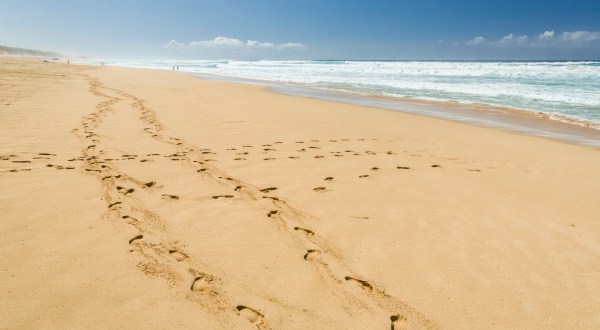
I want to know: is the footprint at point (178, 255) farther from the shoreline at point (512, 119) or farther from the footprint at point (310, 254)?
the shoreline at point (512, 119)

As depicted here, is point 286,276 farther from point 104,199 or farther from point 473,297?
point 104,199

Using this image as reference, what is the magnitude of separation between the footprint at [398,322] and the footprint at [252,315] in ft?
2.75

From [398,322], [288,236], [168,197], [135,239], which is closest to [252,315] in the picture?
[398,322]

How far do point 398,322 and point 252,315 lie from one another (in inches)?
37.2

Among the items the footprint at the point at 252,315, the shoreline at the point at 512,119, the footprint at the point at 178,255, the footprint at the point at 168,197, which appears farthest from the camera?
the shoreline at the point at 512,119

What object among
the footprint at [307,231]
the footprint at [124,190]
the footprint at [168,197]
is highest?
the footprint at [124,190]

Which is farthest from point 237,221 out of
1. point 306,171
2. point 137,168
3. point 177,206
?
point 137,168

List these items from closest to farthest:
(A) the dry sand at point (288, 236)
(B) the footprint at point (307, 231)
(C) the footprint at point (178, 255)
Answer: (A) the dry sand at point (288, 236)
(C) the footprint at point (178, 255)
(B) the footprint at point (307, 231)

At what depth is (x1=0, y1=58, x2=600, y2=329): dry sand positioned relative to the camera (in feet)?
7.72

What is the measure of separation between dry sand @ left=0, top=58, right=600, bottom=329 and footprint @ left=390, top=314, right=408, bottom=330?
14 millimetres

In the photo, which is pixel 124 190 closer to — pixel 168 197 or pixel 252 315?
pixel 168 197

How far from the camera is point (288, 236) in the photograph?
3266 mm

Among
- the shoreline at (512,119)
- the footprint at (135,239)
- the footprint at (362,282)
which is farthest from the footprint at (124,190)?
the shoreline at (512,119)

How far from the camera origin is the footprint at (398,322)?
227cm
